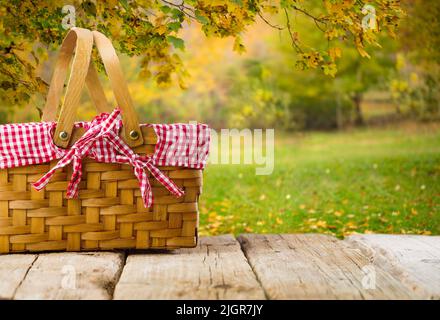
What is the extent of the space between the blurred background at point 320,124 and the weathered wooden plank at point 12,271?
157cm

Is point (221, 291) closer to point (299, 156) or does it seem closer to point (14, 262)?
point (14, 262)

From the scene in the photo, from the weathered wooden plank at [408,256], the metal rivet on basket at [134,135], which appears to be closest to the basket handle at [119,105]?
the metal rivet on basket at [134,135]

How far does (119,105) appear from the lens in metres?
2.34

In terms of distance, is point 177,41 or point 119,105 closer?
point 119,105

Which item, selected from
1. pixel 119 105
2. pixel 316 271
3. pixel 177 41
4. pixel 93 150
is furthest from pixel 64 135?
pixel 316 271

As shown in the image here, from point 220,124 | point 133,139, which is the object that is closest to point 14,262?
point 133,139

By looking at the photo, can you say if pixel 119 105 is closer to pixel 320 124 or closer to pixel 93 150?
pixel 93 150

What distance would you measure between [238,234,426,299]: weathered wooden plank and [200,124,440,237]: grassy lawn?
6.44 feet

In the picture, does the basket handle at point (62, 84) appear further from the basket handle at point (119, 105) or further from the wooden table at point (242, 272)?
the wooden table at point (242, 272)

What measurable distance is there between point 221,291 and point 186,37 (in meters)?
11.8

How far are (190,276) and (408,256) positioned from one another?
85 centimetres

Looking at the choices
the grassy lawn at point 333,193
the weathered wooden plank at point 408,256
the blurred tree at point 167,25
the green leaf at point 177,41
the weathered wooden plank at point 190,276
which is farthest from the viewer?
the grassy lawn at point 333,193

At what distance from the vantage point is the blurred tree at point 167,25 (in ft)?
9.82
